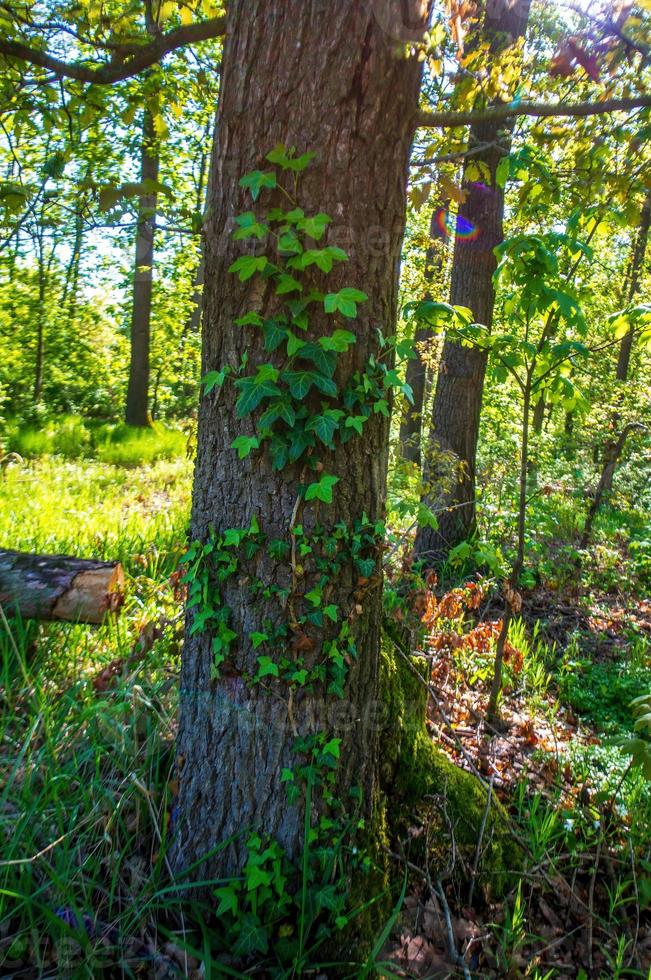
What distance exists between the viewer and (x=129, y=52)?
2150mm

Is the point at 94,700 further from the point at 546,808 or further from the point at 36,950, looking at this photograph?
the point at 546,808

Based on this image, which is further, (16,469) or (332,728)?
(16,469)

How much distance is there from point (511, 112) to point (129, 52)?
131cm

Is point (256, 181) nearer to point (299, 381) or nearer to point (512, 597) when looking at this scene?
point (299, 381)

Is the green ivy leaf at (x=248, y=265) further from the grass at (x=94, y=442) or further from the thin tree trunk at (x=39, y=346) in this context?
Result: the thin tree trunk at (x=39, y=346)

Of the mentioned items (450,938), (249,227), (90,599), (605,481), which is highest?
(249,227)

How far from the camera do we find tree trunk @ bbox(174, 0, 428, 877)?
1.69 metres

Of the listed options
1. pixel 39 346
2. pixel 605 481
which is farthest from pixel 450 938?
pixel 39 346

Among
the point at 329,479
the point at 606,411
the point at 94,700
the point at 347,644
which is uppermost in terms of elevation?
the point at 606,411

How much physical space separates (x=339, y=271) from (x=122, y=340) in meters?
12.9

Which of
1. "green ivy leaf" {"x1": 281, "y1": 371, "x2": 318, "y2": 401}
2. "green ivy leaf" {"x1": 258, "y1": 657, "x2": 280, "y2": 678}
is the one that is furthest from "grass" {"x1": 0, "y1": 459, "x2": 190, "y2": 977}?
"green ivy leaf" {"x1": 281, "y1": 371, "x2": 318, "y2": 401}

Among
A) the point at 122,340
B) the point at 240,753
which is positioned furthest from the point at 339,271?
the point at 122,340

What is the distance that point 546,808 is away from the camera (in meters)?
2.58

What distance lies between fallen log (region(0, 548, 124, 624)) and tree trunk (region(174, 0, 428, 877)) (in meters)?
1.34
